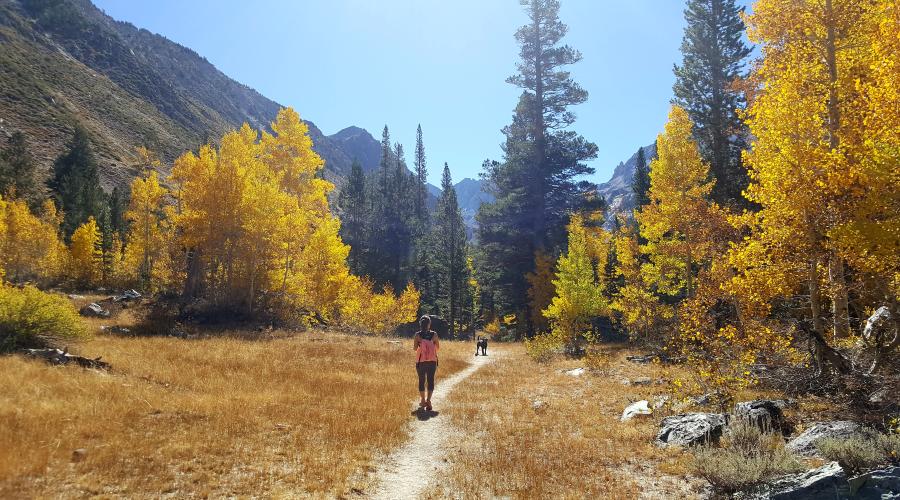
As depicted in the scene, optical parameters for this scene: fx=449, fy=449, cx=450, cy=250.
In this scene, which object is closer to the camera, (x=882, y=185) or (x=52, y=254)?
(x=882, y=185)

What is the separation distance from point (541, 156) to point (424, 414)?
2923cm

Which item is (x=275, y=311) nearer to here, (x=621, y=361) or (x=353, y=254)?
(x=621, y=361)

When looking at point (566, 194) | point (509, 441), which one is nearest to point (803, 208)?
point (509, 441)

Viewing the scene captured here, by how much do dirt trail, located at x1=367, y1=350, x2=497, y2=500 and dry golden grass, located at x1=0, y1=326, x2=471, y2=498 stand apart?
0.36 m

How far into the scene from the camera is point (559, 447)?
8.55 meters

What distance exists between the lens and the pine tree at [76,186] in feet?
176

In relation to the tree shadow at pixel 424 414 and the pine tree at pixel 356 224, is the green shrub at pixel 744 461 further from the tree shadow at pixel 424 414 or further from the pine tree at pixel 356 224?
the pine tree at pixel 356 224

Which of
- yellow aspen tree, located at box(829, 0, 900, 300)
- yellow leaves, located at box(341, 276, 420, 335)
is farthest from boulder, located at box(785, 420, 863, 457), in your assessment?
yellow leaves, located at box(341, 276, 420, 335)

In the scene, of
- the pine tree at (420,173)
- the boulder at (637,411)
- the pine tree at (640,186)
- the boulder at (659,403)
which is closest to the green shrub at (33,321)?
the boulder at (637,411)

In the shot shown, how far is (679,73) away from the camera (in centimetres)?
2919

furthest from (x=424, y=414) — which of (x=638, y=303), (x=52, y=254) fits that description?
(x=52, y=254)

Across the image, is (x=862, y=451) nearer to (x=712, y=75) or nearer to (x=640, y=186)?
(x=712, y=75)

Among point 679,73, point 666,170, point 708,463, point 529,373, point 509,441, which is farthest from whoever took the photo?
point 679,73

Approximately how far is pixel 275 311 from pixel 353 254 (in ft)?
152
